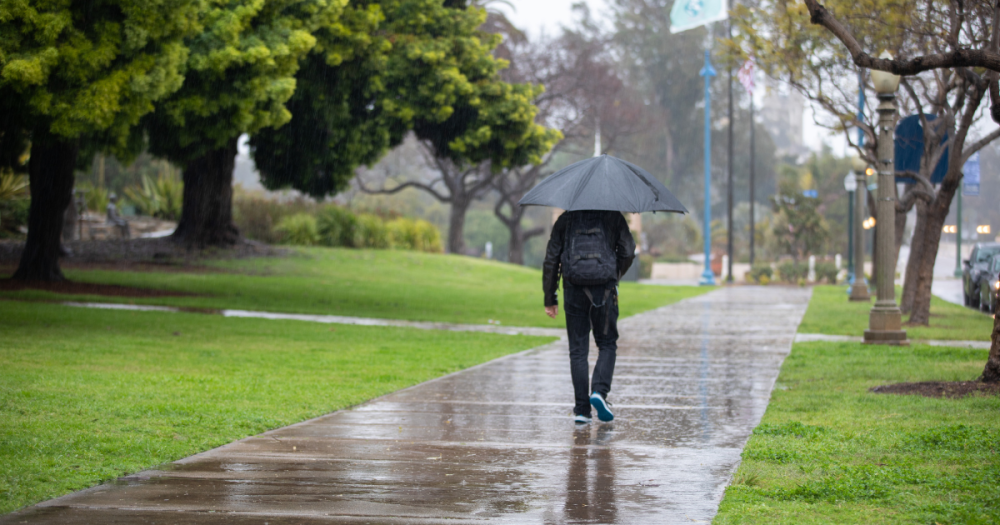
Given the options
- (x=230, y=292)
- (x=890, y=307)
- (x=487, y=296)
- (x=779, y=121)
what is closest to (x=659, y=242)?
(x=487, y=296)

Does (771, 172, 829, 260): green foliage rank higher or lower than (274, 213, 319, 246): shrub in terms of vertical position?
higher

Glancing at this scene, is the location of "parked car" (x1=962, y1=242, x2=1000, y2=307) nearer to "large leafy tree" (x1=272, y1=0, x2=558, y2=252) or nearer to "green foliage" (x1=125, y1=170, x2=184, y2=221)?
"large leafy tree" (x1=272, y1=0, x2=558, y2=252)

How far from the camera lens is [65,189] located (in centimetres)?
1678

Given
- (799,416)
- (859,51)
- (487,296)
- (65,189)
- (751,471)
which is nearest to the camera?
(751,471)

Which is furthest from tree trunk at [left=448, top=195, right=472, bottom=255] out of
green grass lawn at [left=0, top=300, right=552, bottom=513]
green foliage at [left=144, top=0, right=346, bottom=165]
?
green grass lawn at [left=0, top=300, right=552, bottom=513]

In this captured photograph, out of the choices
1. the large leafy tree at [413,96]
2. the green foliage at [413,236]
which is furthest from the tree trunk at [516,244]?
the large leafy tree at [413,96]

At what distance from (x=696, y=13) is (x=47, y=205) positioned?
21632 mm

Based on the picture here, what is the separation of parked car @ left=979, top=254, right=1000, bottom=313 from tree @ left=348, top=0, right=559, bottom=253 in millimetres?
8981

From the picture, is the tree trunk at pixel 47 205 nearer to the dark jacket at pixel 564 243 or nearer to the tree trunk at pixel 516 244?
the dark jacket at pixel 564 243

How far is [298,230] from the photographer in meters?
30.6

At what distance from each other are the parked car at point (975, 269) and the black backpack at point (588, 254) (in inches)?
645

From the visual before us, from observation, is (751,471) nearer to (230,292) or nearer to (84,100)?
(84,100)

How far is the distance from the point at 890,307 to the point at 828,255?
150 ft

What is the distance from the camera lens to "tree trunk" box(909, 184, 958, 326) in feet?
47.9
